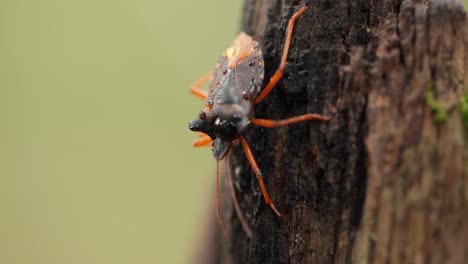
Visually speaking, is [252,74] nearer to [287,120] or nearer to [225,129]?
[225,129]

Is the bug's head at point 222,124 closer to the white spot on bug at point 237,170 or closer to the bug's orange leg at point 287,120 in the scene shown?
the bug's orange leg at point 287,120

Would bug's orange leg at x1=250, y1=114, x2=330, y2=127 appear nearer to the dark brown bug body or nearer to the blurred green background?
the dark brown bug body

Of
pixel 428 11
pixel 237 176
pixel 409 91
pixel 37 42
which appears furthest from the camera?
pixel 37 42

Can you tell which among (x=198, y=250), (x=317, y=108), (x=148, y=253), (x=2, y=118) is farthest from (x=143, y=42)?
(x=317, y=108)

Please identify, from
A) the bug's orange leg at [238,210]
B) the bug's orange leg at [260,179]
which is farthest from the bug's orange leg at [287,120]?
the bug's orange leg at [238,210]

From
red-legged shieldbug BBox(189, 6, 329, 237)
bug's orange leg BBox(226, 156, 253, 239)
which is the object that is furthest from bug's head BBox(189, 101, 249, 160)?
bug's orange leg BBox(226, 156, 253, 239)

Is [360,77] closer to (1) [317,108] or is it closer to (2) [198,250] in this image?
(1) [317,108]

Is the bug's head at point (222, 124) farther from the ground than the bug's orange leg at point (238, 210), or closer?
farther from the ground
